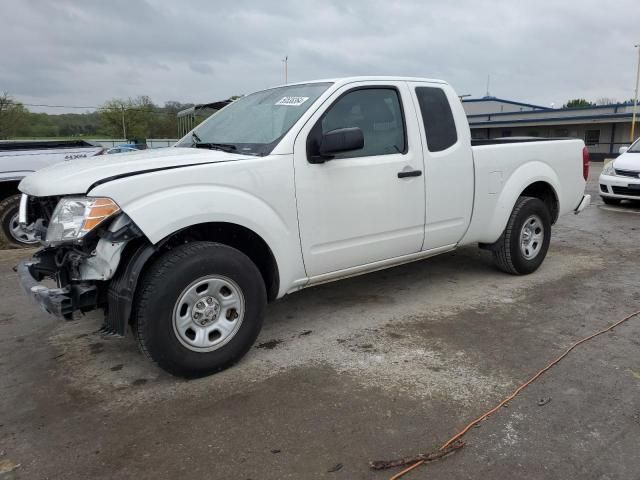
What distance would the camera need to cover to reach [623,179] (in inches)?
399

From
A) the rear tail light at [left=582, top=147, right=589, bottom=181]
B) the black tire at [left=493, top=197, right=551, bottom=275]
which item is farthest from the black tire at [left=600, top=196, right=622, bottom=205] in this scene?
the black tire at [left=493, top=197, right=551, bottom=275]

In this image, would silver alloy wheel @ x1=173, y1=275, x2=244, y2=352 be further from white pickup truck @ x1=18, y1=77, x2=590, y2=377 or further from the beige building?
the beige building

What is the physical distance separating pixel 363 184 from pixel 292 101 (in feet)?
2.73

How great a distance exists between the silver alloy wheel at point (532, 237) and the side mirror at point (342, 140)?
2583 mm

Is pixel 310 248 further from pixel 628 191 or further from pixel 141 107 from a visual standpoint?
pixel 141 107

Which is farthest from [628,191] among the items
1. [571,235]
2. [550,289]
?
[550,289]

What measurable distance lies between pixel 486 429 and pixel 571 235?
19.3ft

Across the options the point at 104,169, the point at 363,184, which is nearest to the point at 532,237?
the point at 363,184

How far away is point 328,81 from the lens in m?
3.99

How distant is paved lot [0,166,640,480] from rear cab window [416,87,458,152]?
1.42m

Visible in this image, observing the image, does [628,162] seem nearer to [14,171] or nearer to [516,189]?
[516,189]

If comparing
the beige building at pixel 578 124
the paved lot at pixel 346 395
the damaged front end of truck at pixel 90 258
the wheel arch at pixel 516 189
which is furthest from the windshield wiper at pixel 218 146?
the beige building at pixel 578 124

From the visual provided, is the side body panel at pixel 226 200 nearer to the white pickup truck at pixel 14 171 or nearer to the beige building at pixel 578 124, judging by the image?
the white pickup truck at pixel 14 171

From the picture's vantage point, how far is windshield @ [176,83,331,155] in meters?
3.68
